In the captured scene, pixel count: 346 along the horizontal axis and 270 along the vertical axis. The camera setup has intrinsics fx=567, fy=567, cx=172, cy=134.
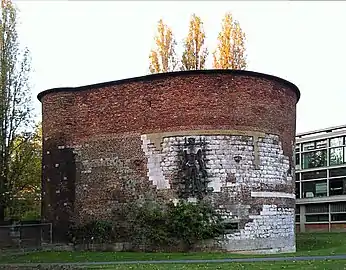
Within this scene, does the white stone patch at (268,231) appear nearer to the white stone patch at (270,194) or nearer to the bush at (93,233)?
the white stone patch at (270,194)

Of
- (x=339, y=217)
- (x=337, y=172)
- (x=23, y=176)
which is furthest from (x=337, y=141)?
(x=23, y=176)

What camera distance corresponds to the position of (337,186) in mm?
59219

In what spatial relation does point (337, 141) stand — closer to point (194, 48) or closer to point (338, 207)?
point (338, 207)

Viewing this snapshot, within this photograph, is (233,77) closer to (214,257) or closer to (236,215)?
(236,215)

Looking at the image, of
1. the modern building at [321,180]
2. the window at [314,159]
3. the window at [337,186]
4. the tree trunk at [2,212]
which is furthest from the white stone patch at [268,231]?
the window at [314,159]

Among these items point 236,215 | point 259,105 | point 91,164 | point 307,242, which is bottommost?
point 307,242

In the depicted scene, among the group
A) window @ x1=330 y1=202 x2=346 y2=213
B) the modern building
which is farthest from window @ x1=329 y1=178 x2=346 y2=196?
window @ x1=330 y1=202 x2=346 y2=213

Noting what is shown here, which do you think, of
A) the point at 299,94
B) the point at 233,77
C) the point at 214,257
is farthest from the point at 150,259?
the point at 299,94

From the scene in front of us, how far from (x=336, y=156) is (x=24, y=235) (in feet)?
133

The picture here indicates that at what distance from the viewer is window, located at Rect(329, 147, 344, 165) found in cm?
5908

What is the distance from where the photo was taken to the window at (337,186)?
58.5 metres

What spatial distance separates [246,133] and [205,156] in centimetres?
223

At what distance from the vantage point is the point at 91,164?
27.2 metres

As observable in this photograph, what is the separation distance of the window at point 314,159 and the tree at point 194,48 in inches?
1073
